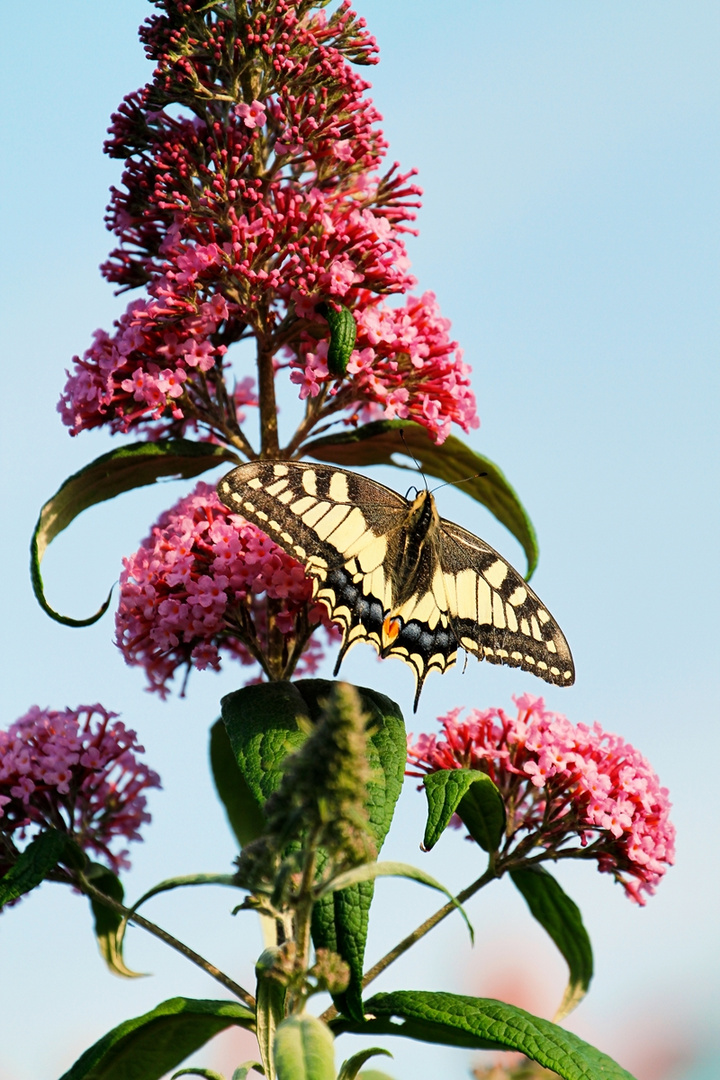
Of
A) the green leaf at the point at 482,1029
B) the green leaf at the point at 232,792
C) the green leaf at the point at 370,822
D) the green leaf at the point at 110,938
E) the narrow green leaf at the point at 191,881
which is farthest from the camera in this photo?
the green leaf at the point at 232,792

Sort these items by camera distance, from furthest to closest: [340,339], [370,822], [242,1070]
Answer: [340,339] → [370,822] → [242,1070]

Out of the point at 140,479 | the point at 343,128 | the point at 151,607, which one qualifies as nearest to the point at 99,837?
the point at 151,607

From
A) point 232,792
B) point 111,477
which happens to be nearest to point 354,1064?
A: point 232,792

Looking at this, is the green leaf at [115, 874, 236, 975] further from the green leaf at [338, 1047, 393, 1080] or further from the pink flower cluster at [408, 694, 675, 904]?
the pink flower cluster at [408, 694, 675, 904]

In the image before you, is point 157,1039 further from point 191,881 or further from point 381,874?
point 381,874

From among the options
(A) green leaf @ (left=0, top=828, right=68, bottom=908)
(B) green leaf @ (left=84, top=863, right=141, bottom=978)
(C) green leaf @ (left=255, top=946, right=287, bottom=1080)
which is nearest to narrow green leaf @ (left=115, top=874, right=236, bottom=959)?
(C) green leaf @ (left=255, top=946, right=287, bottom=1080)

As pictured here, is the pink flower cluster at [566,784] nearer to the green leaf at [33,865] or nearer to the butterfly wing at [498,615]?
the butterfly wing at [498,615]

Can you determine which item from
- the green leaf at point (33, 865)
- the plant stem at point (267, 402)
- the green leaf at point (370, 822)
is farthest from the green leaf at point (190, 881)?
the plant stem at point (267, 402)
